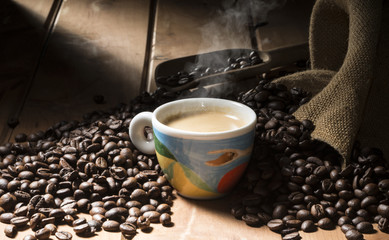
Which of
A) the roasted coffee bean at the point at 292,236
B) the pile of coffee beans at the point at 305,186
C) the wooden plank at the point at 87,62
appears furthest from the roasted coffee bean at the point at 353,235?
the wooden plank at the point at 87,62

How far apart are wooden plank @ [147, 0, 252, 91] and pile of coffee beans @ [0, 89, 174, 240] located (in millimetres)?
741

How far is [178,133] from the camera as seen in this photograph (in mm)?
1161

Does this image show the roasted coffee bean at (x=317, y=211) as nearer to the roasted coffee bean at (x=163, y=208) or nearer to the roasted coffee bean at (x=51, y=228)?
the roasted coffee bean at (x=163, y=208)

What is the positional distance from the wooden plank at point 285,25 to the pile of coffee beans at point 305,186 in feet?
3.51

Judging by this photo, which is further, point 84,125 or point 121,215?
point 84,125

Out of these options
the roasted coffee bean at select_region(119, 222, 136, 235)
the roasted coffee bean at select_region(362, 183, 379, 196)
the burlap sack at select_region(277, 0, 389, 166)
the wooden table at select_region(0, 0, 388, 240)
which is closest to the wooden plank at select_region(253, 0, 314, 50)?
the wooden table at select_region(0, 0, 388, 240)

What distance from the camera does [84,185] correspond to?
1.26 m

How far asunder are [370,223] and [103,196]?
70 cm

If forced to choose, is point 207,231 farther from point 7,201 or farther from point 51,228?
point 7,201

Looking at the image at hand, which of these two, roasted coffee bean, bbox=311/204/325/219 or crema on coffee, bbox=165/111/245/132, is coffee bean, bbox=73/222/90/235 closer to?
crema on coffee, bbox=165/111/245/132

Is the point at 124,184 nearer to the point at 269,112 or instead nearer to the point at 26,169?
the point at 26,169

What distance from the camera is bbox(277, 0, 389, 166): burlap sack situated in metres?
1.30

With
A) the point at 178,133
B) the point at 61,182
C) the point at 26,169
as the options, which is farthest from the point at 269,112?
the point at 26,169

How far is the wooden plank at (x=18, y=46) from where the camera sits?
2020 mm
